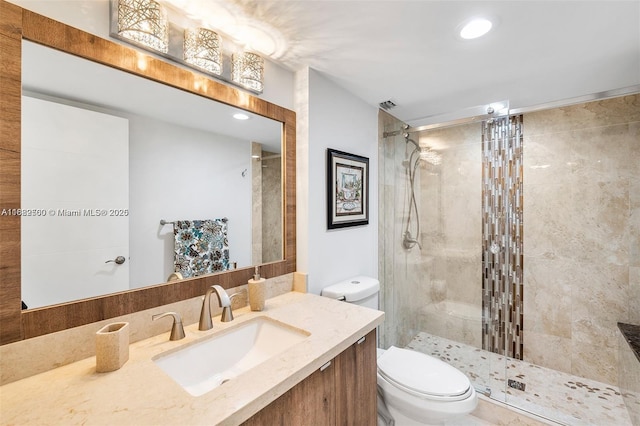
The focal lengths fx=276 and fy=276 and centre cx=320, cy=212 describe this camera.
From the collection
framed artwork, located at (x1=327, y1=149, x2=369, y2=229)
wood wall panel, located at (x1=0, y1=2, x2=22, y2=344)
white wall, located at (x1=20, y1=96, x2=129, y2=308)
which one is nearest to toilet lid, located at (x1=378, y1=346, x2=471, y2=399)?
framed artwork, located at (x1=327, y1=149, x2=369, y2=229)

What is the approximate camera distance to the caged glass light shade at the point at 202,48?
123cm

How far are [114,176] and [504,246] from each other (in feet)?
9.31

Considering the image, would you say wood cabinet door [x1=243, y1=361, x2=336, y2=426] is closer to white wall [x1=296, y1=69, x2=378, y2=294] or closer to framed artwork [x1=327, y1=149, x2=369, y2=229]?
white wall [x1=296, y1=69, x2=378, y2=294]

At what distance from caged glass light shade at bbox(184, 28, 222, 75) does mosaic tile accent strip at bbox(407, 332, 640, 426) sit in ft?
8.83

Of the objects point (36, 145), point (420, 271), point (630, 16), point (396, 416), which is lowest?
point (396, 416)

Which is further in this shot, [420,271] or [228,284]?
[420,271]

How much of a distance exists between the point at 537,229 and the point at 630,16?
1676mm

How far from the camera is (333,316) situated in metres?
1.33

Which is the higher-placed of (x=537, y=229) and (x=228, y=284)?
(x=537, y=229)

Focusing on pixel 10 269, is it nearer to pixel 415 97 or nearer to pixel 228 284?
pixel 228 284

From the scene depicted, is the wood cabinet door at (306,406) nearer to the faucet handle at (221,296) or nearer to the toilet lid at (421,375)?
the faucet handle at (221,296)

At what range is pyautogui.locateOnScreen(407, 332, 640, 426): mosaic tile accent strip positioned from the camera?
1.84m

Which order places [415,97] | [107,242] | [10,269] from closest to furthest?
1. [10,269]
2. [107,242]
3. [415,97]

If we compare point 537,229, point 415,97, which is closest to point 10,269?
point 415,97
